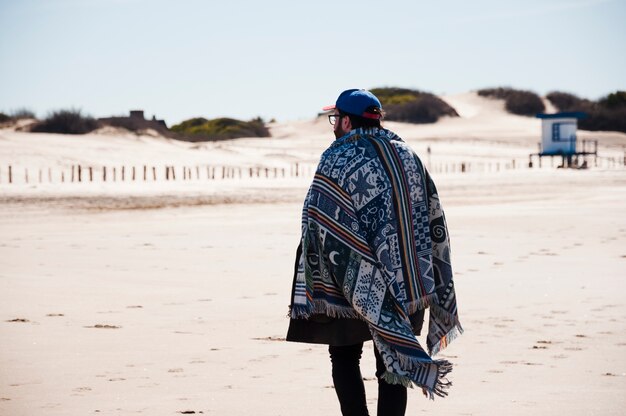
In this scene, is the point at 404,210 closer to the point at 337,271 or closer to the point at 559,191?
the point at 337,271

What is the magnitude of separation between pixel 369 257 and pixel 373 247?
0.05m

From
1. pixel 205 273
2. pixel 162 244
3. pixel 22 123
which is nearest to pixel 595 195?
pixel 162 244

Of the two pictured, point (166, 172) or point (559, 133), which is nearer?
point (166, 172)

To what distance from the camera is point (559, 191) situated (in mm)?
33531

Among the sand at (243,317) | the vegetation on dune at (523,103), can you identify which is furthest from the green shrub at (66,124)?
the vegetation on dune at (523,103)

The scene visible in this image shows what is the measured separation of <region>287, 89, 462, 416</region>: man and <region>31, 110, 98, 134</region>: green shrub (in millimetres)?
55125

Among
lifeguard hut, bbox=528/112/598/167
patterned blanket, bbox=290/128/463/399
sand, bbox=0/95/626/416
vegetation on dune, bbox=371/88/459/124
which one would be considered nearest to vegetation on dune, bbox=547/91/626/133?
vegetation on dune, bbox=371/88/459/124

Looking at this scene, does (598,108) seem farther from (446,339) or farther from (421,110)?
(446,339)

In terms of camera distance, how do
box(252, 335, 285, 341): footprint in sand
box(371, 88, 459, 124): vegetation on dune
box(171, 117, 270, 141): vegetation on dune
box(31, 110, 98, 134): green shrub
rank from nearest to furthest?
box(252, 335, 285, 341): footprint in sand, box(31, 110, 98, 134): green shrub, box(171, 117, 270, 141): vegetation on dune, box(371, 88, 459, 124): vegetation on dune

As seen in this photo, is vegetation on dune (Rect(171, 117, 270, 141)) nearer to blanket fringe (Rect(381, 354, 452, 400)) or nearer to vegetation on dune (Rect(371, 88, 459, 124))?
vegetation on dune (Rect(371, 88, 459, 124))

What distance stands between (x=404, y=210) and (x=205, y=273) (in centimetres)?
782

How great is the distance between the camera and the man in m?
4.55

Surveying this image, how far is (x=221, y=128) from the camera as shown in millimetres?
84312

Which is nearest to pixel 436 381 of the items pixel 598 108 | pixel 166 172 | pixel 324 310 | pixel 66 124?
pixel 324 310
